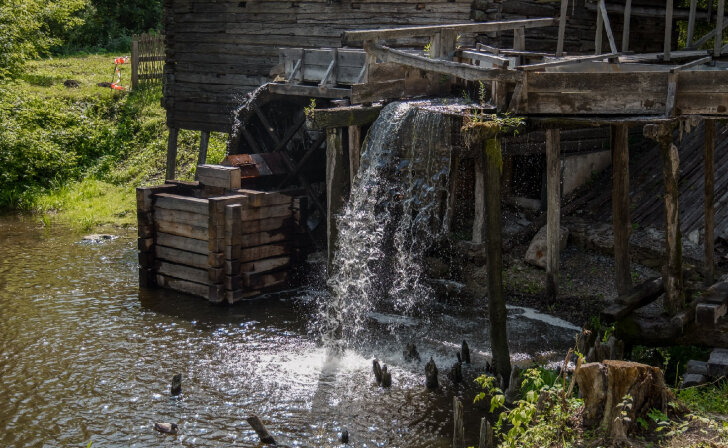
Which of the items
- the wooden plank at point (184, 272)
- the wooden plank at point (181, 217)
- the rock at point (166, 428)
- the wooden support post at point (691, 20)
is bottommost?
the rock at point (166, 428)

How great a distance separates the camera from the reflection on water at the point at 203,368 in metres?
7.31

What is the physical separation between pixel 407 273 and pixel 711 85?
4884 millimetres

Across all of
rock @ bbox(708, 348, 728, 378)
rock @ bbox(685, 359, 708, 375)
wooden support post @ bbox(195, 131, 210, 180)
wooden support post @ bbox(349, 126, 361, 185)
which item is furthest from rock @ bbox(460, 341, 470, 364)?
wooden support post @ bbox(195, 131, 210, 180)

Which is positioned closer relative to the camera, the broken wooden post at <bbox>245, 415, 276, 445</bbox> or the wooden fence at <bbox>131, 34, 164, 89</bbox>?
the broken wooden post at <bbox>245, 415, 276, 445</bbox>

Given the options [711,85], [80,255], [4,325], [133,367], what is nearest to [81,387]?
[133,367]

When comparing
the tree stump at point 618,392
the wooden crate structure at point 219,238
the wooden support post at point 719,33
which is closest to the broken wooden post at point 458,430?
the tree stump at point 618,392

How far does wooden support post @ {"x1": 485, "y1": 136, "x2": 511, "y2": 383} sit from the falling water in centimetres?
164

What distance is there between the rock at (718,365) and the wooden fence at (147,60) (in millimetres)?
18408

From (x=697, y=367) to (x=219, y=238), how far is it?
6.17 m

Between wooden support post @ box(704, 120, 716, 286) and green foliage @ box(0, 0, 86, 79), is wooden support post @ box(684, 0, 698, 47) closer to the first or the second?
wooden support post @ box(704, 120, 716, 286)

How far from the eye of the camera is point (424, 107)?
936cm

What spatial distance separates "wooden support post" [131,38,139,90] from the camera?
22.2m

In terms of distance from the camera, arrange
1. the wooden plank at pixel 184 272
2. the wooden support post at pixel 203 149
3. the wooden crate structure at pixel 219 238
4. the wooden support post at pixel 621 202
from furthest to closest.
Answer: the wooden support post at pixel 203 149 < the wooden plank at pixel 184 272 < the wooden crate structure at pixel 219 238 < the wooden support post at pixel 621 202

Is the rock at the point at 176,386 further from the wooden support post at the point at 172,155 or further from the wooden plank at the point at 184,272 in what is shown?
the wooden support post at the point at 172,155
